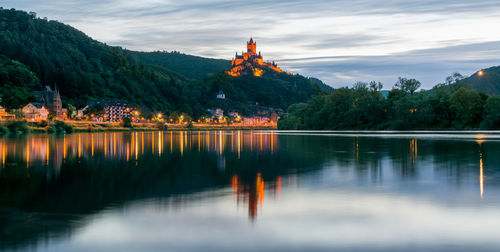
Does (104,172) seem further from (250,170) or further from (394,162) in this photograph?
(394,162)

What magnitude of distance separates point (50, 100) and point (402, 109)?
367 ft

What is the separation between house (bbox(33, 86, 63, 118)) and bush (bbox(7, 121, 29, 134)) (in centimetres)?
6627

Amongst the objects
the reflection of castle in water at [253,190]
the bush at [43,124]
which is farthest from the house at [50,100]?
the reflection of castle in water at [253,190]

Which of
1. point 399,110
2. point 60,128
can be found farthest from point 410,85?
point 60,128

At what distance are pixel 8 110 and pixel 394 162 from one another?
123 m

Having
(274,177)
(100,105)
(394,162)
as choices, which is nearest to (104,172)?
(274,177)

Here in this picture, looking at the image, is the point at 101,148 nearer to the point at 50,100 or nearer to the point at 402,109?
the point at 402,109

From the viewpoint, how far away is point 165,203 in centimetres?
1193

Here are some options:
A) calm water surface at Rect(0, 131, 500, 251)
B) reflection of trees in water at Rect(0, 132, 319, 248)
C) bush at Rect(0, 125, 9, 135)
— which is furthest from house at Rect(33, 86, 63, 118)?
calm water surface at Rect(0, 131, 500, 251)

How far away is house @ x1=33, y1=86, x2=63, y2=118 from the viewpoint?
15300 cm

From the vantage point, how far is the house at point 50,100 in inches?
6024

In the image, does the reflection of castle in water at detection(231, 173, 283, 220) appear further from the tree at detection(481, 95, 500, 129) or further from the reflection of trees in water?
the tree at detection(481, 95, 500, 129)

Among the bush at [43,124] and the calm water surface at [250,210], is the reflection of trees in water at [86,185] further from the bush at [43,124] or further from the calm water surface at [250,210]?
the bush at [43,124]

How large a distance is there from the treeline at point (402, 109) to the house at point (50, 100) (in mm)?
75061
